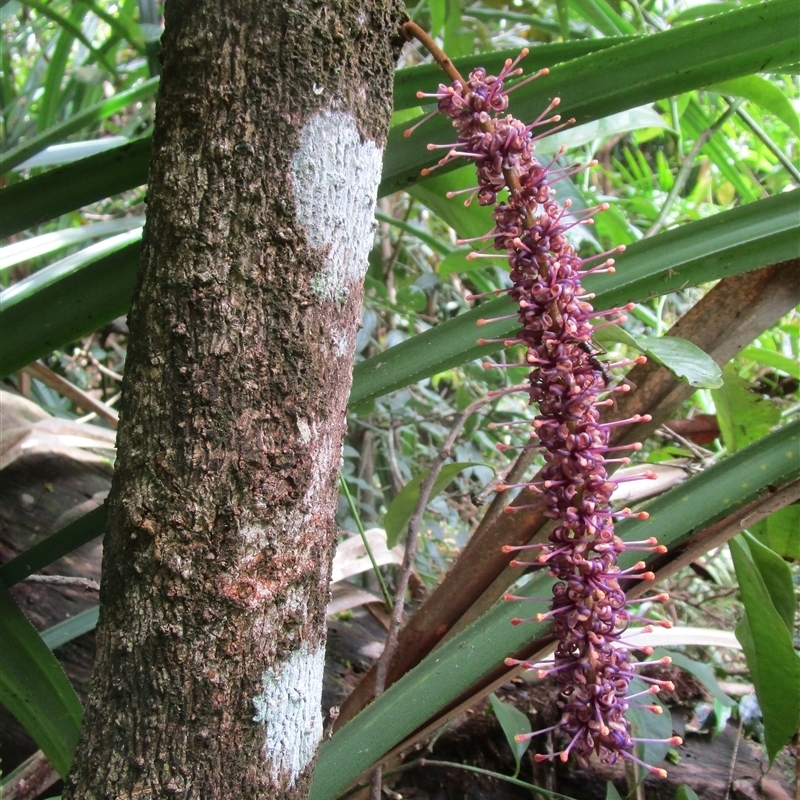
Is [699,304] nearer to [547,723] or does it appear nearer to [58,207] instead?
[547,723]

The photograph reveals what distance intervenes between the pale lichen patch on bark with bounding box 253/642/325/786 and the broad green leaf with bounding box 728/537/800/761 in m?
0.40

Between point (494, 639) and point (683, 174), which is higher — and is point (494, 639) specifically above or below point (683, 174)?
below

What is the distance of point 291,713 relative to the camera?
43 centimetres

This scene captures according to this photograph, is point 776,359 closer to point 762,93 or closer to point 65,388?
point 762,93

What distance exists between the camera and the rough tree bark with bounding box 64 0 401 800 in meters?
0.41

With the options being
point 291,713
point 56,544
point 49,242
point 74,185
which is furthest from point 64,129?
point 291,713

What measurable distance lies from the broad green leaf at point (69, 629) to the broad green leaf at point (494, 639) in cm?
44

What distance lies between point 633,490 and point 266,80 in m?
0.59

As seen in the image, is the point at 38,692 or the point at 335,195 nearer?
the point at 335,195

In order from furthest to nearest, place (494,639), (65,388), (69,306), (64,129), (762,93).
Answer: (65,388) < (64,129) < (762,93) < (69,306) < (494,639)

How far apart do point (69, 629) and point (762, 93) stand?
1034mm

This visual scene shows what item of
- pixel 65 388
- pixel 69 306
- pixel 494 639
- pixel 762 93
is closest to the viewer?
pixel 494 639

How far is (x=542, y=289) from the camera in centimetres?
43

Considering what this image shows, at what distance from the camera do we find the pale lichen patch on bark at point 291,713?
421 millimetres
